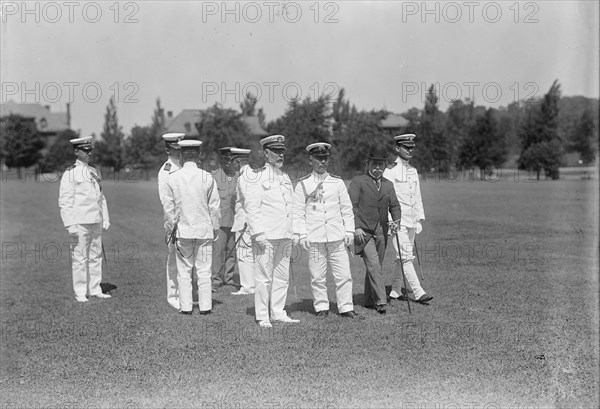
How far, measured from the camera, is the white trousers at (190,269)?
8.42 m

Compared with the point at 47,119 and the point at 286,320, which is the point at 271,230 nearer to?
the point at 286,320

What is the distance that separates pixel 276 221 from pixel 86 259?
135 inches

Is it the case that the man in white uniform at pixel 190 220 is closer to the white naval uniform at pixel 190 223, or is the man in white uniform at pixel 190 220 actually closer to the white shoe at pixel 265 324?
the white naval uniform at pixel 190 223

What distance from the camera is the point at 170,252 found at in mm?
9016

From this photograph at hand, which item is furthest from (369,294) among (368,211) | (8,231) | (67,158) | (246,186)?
(67,158)

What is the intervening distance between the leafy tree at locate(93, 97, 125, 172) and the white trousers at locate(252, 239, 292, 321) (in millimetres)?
75620

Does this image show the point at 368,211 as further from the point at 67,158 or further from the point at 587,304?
the point at 67,158

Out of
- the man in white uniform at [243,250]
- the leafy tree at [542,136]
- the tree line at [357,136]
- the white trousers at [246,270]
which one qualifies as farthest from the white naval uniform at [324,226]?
the leafy tree at [542,136]

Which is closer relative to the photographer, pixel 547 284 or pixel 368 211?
pixel 368 211

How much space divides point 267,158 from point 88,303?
11.3 feet

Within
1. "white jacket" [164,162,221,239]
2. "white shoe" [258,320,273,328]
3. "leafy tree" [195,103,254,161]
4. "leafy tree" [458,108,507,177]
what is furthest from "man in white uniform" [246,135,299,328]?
"leafy tree" [458,108,507,177]

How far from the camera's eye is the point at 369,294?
28.7 ft

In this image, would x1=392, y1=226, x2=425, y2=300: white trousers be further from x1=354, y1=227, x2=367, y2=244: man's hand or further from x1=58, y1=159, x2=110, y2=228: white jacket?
x1=58, y1=159, x2=110, y2=228: white jacket


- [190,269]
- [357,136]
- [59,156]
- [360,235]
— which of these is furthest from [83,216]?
[59,156]
